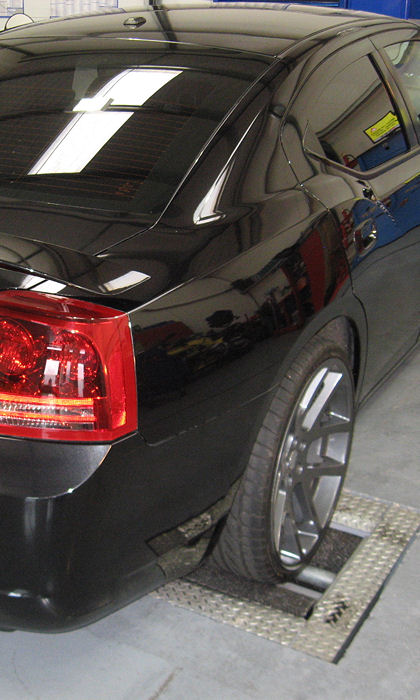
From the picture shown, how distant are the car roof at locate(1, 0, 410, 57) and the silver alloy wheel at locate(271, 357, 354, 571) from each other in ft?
2.87

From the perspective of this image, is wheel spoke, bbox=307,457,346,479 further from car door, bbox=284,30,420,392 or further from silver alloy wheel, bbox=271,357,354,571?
car door, bbox=284,30,420,392

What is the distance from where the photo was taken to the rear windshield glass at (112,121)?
1.68 meters

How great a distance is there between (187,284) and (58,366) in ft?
1.04

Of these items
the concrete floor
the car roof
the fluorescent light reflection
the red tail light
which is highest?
the car roof

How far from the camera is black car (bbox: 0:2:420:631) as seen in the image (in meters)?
1.30

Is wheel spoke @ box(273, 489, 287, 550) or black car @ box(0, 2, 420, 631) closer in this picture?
black car @ box(0, 2, 420, 631)

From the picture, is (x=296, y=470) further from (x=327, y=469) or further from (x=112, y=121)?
(x=112, y=121)

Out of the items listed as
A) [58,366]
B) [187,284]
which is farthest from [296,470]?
[58,366]

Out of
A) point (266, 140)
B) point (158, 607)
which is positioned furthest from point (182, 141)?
point (158, 607)

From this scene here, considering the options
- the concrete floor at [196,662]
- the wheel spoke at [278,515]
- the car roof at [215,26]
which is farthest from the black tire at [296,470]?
the car roof at [215,26]

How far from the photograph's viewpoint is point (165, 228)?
1562 millimetres

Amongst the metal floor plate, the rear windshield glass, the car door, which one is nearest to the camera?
the rear windshield glass

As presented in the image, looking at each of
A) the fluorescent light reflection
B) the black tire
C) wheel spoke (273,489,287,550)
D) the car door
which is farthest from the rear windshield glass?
wheel spoke (273,489,287,550)

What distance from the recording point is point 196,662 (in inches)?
69.9
